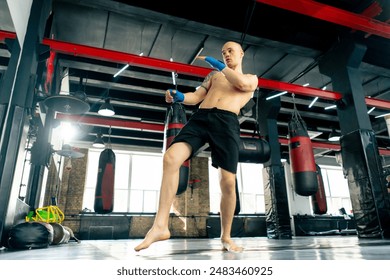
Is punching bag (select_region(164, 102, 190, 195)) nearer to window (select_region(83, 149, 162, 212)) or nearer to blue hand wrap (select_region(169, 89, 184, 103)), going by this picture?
blue hand wrap (select_region(169, 89, 184, 103))

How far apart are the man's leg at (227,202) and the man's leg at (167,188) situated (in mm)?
305

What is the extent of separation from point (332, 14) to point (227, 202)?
144 inches

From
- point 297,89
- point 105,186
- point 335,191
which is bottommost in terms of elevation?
point 105,186

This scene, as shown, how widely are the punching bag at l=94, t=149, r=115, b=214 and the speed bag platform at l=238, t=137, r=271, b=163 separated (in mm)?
2797

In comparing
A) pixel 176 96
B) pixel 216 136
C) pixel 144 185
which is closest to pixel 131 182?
pixel 144 185

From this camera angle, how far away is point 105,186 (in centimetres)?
551

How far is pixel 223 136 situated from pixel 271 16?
384cm

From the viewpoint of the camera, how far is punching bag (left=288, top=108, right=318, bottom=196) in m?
4.21

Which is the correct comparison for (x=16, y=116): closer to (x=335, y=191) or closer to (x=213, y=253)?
(x=213, y=253)

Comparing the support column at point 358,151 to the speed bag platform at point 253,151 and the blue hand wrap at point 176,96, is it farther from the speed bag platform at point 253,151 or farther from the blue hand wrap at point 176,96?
the blue hand wrap at point 176,96

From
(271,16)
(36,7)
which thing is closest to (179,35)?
(271,16)

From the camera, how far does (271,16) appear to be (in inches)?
187

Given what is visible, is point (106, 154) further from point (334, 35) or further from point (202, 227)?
point (202, 227)

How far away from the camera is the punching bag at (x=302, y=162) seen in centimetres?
421
